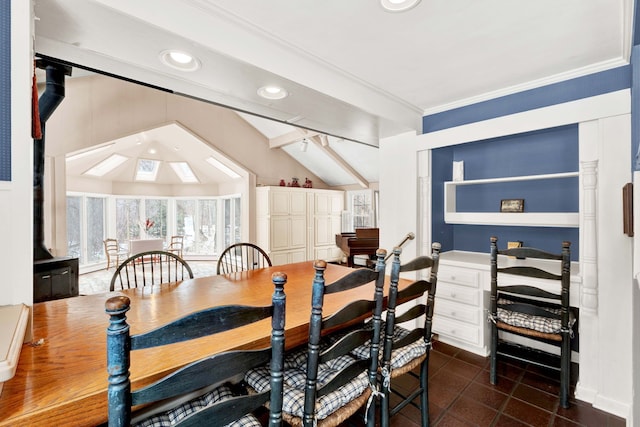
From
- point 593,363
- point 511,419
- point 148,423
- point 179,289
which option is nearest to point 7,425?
point 148,423

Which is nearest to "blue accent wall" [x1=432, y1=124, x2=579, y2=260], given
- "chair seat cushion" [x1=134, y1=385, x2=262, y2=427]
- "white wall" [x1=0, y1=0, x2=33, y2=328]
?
"chair seat cushion" [x1=134, y1=385, x2=262, y2=427]

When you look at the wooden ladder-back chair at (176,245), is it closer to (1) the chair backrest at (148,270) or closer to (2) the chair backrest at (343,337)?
(1) the chair backrest at (148,270)

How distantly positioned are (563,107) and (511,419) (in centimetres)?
228

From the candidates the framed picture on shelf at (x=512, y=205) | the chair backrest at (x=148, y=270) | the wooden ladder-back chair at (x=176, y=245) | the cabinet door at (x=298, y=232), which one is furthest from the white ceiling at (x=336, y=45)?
the wooden ladder-back chair at (x=176, y=245)

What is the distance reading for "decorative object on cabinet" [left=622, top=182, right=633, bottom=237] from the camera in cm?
177

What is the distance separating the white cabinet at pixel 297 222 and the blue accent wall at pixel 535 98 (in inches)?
165

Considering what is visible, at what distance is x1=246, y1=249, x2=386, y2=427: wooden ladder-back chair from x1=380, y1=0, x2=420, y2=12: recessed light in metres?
1.30

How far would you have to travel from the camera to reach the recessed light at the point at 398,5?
1555mm

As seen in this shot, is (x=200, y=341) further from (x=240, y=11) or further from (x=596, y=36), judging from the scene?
(x=596, y=36)

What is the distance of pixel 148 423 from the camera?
3.50ft

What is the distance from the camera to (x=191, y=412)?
1.13m

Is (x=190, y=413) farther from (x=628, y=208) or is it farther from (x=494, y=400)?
(x=628, y=208)

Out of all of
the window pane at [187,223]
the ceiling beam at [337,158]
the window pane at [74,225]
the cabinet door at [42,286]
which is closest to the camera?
the cabinet door at [42,286]

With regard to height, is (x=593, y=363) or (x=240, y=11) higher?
(x=240, y=11)
